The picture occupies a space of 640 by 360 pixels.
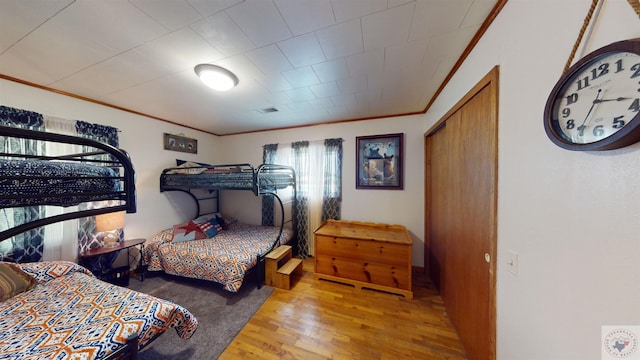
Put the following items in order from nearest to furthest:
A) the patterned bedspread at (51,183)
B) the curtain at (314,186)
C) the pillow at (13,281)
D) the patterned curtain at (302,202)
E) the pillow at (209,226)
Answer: the patterned bedspread at (51,183), the pillow at (13,281), the pillow at (209,226), the curtain at (314,186), the patterned curtain at (302,202)

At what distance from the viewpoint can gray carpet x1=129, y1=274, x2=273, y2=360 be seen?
1527mm

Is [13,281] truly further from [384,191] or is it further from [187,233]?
[384,191]

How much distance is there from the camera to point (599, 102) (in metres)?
0.55

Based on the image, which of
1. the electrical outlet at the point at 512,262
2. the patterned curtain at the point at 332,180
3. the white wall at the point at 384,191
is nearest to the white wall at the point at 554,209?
the electrical outlet at the point at 512,262

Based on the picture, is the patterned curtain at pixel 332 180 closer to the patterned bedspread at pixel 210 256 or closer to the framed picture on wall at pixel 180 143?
the patterned bedspread at pixel 210 256

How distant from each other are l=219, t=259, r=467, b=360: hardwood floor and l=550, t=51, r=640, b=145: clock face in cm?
185

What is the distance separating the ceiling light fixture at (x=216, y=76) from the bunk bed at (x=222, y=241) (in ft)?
3.44

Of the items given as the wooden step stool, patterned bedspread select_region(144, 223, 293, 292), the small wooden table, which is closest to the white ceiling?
the small wooden table

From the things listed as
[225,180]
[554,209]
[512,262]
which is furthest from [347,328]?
[225,180]

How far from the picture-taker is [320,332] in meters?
1.70

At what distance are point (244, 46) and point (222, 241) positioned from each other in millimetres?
2630

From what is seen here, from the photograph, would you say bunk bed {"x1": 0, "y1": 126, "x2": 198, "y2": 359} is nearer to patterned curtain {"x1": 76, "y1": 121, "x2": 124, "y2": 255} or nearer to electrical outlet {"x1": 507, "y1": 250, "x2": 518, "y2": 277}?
patterned curtain {"x1": 76, "y1": 121, "x2": 124, "y2": 255}

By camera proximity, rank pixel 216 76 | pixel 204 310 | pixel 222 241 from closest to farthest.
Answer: pixel 216 76, pixel 204 310, pixel 222 241

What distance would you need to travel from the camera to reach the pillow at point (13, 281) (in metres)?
1.36
